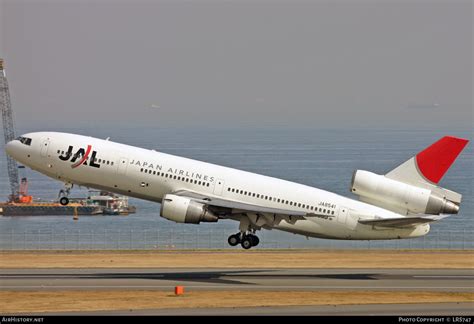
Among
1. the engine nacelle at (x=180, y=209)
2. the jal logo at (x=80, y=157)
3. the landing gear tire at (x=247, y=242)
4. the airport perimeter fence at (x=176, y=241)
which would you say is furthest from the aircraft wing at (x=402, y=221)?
the airport perimeter fence at (x=176, y=241)

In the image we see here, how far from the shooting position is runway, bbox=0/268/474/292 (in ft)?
208

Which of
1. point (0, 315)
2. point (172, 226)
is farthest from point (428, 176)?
point (172, 226)

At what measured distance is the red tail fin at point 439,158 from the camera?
70750mm

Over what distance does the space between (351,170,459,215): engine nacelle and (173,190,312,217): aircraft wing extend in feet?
17.8

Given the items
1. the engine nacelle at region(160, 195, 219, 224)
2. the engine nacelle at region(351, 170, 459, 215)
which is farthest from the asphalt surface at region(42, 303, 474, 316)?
the engine nacelle at region(351, 170, 459, 215)

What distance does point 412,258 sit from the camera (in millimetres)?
83875

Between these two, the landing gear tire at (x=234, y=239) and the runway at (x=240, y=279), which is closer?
the runway at (x=240, y=279)

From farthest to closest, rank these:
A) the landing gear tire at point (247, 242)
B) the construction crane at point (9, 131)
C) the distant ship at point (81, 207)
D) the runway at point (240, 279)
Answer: the construction crane at point (9, 131) → the distant ship at point (81, 207) → the landing gear tire at point (247, 242) → the runway at point (240, 279)

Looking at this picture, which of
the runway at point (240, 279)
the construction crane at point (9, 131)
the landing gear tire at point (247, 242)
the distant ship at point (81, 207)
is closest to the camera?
the runway at point (240, 279)

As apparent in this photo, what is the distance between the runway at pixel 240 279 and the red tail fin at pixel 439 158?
739cm

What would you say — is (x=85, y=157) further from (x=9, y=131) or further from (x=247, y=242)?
(x=9, y=131)

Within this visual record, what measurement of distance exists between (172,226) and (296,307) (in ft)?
292

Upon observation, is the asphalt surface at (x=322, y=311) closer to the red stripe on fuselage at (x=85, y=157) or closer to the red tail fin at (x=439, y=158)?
the red tail fin at (x=439, y=158)

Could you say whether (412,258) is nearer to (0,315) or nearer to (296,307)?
(296,307)
